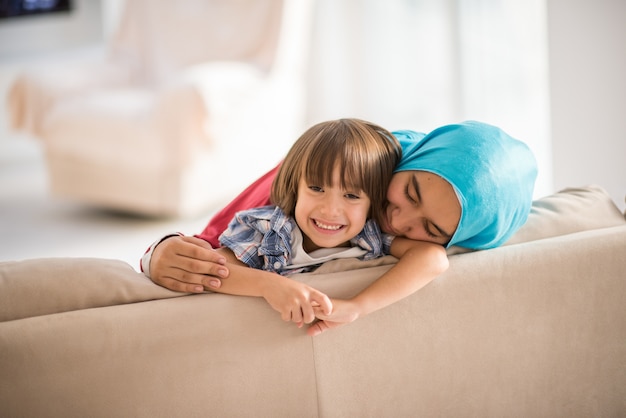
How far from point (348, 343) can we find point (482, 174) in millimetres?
394

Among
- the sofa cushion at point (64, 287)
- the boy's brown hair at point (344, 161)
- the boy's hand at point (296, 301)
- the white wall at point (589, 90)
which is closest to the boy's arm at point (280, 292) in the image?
the boy's hand at point (296, 301)

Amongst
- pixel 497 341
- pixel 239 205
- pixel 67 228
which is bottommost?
pixel 67 228

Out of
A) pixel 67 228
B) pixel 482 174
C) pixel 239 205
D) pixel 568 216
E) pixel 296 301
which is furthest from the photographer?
pixel 67 228

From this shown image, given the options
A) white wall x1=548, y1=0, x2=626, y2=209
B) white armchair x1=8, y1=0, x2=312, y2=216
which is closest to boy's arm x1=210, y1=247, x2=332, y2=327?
white wall x1=548, y1=0, x2=626, y2=209

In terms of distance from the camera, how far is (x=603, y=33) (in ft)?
7.35

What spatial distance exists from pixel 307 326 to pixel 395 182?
13.6 inches

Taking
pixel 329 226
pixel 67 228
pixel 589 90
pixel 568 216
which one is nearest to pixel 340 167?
pixel 329 226

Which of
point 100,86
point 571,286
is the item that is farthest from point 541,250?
point 100,86

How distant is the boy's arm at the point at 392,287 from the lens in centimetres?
121

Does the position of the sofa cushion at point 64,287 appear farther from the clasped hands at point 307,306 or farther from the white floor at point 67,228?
the white floor at point 67,228

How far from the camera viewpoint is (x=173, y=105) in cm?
321

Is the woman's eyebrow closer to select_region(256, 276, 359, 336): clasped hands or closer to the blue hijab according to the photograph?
the blue hijab

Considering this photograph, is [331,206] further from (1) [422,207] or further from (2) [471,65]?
(2) [471,65]

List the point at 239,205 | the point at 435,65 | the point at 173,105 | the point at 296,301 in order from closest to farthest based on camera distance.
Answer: the point at 296,301
the point at 239,205
the point at 173,105
the point at 435,65
